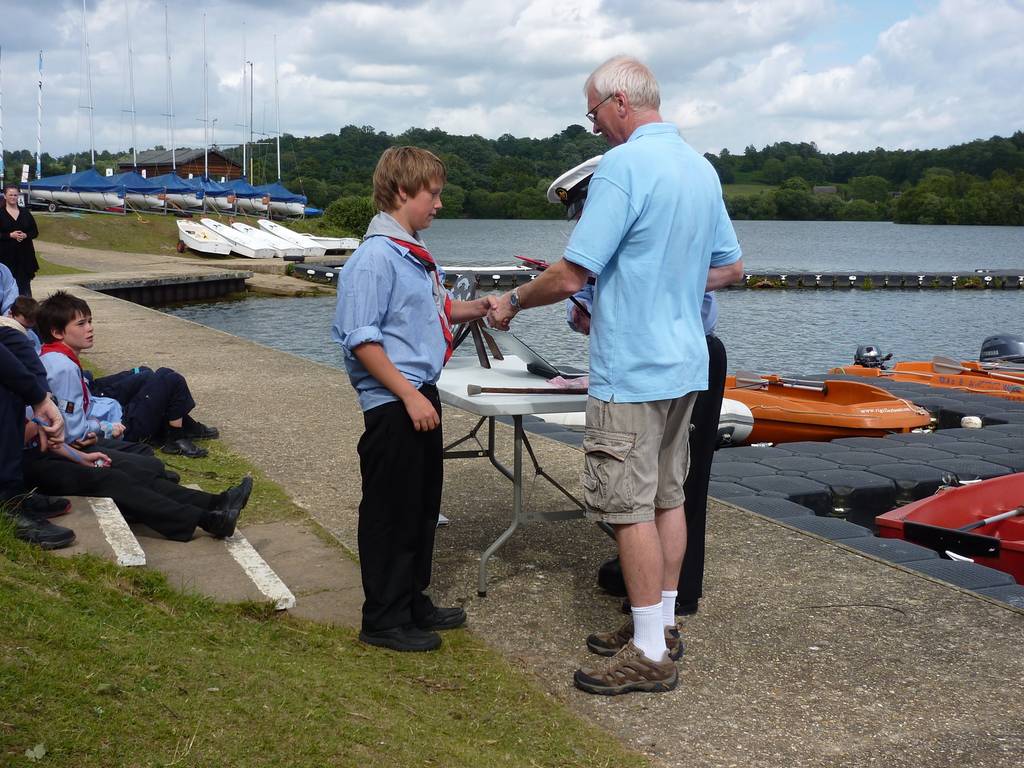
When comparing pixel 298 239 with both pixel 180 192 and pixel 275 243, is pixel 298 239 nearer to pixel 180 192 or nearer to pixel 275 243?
pixel 275 243

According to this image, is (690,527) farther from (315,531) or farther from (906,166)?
(906,166)

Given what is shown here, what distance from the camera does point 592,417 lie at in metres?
3.75

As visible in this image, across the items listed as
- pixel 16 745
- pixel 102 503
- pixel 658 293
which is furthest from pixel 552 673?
pixel 102 503

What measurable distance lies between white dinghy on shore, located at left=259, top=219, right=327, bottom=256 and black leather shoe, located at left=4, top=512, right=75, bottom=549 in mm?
47449

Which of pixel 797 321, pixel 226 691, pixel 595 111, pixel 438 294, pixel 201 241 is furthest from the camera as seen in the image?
pixel 201 241

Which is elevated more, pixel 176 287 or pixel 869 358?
pixel 869 358

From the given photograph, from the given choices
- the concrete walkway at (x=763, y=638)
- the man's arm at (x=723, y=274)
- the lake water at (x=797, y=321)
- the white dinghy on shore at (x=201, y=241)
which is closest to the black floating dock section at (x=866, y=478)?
the concrete walkway at (x=763, y=638)

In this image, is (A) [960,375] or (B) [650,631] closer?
(B) [650,631]

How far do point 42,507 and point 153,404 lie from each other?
261 centimetres

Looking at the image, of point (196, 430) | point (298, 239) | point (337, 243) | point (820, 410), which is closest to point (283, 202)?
point (337, 243)

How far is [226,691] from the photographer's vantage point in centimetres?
321

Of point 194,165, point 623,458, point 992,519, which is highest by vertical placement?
point 194,165

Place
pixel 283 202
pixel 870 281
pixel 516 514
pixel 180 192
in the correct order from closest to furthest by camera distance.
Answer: pixel 516 514
pixel 870 281
pixel 180 192
pixel 283 202

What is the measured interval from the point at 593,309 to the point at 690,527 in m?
1.12
